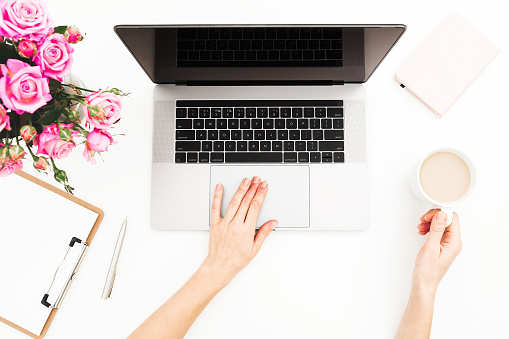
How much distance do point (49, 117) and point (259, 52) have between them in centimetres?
40

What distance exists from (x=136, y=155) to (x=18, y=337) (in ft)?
1.61

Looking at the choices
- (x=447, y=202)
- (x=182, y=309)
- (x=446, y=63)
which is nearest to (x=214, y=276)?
(x=182, y=309)

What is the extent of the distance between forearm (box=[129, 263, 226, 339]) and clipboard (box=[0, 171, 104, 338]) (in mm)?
Result: 207

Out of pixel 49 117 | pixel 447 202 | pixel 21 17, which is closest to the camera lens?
pixel 21 17

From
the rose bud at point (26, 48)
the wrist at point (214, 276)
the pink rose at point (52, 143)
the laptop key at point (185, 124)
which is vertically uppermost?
the rose bud at point (26, 48)

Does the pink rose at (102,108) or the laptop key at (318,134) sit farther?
the laptop key at (318,134)

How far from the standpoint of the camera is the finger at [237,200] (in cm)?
85

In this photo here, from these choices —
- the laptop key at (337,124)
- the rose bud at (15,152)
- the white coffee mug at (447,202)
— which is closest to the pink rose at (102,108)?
the rose bud at (15,152)

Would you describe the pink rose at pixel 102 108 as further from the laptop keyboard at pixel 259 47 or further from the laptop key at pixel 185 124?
the laptop key at pixel 185 124

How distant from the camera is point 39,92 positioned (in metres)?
0.50

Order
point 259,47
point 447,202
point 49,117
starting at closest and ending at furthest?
1. point 49,117
2. point 259,47
3. point 447,202

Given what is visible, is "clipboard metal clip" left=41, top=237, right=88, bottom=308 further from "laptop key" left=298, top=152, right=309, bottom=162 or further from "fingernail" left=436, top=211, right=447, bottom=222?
"fingernail" left=436, top=211, right=447, bottom=222

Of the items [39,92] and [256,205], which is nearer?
[39,92]

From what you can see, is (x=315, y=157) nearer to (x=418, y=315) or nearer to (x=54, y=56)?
(x=418, y=315)
